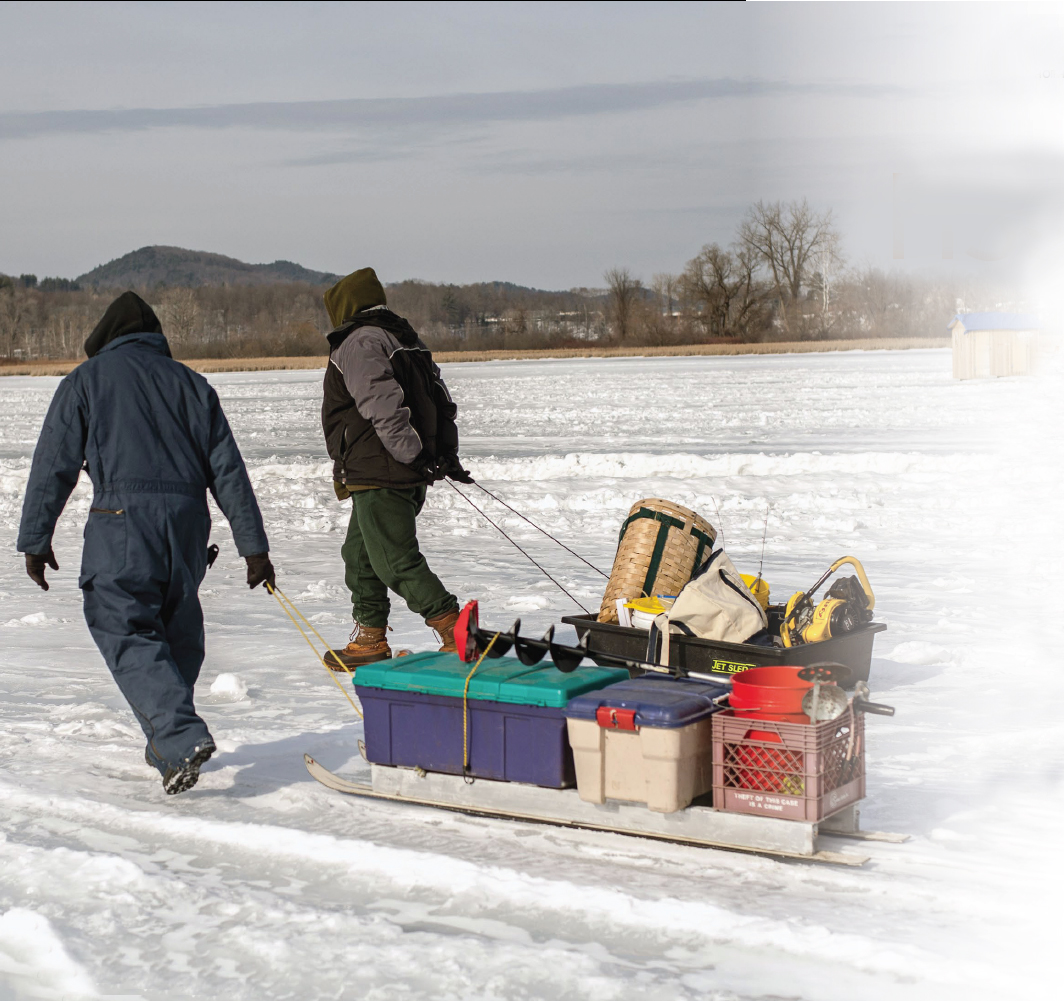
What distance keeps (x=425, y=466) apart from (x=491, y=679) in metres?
1.58

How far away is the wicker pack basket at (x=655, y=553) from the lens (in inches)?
193

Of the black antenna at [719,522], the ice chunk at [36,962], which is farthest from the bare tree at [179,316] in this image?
the ice chunk at [36,962]

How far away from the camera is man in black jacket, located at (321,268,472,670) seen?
15.4ft

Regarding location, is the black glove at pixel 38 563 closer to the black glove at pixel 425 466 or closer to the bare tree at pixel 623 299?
the black glove at pixel 425 466

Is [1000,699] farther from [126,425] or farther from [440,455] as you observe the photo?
[126,425]

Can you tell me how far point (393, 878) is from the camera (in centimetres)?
305

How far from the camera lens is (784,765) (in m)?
3.05

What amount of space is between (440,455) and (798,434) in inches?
478

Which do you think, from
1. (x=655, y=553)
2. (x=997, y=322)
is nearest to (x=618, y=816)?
(x=655, y=553)

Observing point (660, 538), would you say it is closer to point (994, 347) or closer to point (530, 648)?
point (530, 648)

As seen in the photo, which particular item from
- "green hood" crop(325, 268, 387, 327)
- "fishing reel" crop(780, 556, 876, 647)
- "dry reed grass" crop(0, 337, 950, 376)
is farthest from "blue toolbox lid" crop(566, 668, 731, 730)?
"dry reed grass" crop(0, 337, 950, 376)

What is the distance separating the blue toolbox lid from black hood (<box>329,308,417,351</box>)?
79.2 inches

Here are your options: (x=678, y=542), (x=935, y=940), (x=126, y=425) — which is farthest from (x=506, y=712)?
(x=678, y=542)

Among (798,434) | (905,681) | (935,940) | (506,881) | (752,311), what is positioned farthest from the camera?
(752,311)
